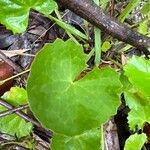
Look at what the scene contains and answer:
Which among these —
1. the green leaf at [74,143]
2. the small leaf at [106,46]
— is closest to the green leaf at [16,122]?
the green leaf at [74,143]

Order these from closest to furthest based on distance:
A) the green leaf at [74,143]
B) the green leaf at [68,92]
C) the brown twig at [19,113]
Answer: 1. the green leaf at [68,92]
2. the green leaf at [74,143]
3. the brown twig at [19,113]

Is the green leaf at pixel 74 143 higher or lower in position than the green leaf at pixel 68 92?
lower

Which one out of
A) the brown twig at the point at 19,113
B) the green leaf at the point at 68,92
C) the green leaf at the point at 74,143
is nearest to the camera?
the green leaf at the point at 68,92

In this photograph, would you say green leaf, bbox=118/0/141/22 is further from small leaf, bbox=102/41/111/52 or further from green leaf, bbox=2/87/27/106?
Answer: green leaf, bbox=2/87/27/106

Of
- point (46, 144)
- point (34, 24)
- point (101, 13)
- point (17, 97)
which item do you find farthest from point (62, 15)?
point (46, 144)

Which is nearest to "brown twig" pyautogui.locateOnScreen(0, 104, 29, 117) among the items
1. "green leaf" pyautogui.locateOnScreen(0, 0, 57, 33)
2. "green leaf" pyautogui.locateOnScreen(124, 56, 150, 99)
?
"green leaf" pyautogui.locateOnScreen(0, 0, 57, 33)

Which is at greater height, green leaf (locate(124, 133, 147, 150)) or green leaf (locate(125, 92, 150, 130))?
green leaf (locate(125, 92, 150, 130))

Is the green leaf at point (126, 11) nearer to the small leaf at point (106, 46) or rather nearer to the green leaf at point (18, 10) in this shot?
the small leaf at point (106, 46)
